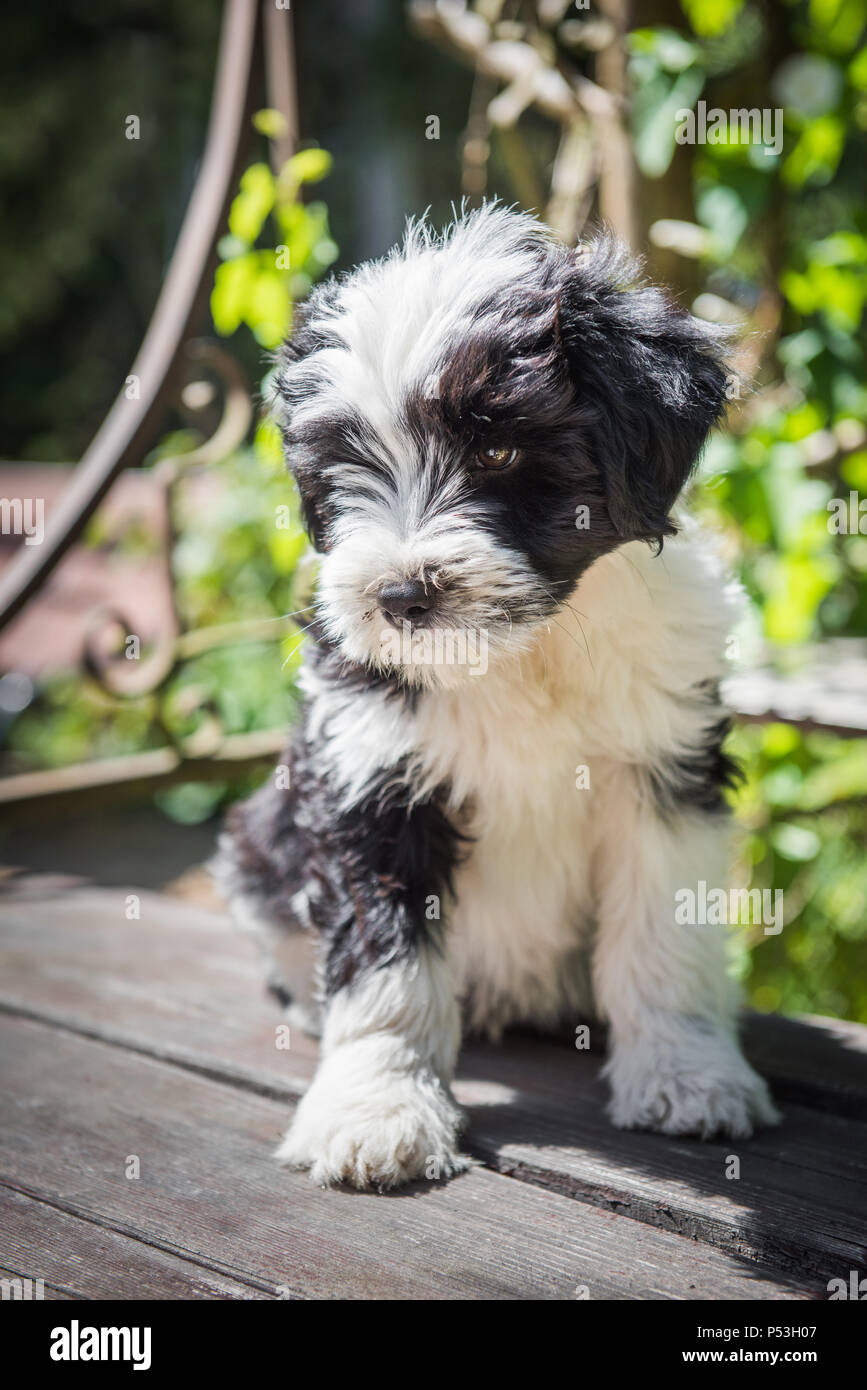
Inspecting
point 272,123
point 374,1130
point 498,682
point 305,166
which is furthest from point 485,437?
point 272,123

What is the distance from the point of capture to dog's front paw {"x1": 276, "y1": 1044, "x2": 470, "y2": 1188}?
209 centimetres

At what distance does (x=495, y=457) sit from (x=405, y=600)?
27 cm

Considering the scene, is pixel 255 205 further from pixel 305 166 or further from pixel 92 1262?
pixel 92 1262

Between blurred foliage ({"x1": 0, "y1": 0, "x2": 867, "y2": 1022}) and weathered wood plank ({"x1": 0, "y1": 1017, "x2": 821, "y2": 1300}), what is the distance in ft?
5.17

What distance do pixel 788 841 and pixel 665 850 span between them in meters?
1.82

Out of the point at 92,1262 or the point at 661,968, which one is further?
the point at 661,968

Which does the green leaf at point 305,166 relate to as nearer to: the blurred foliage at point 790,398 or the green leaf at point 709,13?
the blurred foliage at point 790,398

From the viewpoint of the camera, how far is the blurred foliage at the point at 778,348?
372 cm

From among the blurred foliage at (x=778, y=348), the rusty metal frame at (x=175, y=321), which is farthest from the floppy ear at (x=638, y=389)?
the rusty metal frame at (x=175, y=321)

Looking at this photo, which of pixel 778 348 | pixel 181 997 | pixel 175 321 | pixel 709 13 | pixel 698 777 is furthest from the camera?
pixel 778 348

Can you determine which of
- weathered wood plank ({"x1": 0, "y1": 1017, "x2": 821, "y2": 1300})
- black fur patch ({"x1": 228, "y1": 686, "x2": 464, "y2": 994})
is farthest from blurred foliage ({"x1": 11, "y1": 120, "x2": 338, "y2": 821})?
weathered wood plank ({"x1": 0, "y1": 1017, "x2": 821, "y2": 1300})

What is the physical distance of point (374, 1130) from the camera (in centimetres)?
210

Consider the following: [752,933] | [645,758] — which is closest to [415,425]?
[645,758]

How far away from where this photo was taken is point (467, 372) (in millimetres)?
1913
